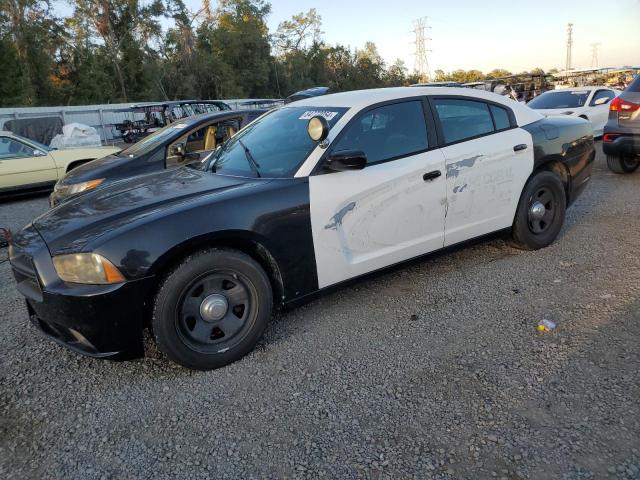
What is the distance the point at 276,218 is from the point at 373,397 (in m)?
1.22

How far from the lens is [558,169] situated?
15.0 ft

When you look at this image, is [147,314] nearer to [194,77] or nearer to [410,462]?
[410,462]

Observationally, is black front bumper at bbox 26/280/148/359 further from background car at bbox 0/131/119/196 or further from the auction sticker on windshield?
background car at bbox 0/131/119/196

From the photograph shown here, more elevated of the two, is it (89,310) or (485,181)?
(485,181)

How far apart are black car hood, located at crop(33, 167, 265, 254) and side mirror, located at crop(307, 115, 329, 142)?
18.9 inches

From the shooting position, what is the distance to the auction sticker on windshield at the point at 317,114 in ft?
11.6

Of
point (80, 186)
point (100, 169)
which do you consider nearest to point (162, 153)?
point (100, 169)

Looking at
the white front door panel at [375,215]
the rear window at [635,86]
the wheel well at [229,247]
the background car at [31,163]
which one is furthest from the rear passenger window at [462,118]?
the background car at [31,163]

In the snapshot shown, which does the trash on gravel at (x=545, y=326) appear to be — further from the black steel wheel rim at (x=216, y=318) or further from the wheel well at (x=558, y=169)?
the black steel wheel rim at (x=216, y=318)

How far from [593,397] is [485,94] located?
9.02 ft

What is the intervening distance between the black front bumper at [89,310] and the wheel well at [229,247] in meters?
0.09

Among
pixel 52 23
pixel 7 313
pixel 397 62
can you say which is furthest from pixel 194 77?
pixel 397 62

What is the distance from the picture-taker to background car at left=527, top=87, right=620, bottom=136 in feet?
36.4

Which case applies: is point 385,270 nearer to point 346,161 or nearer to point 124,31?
point 346,161
